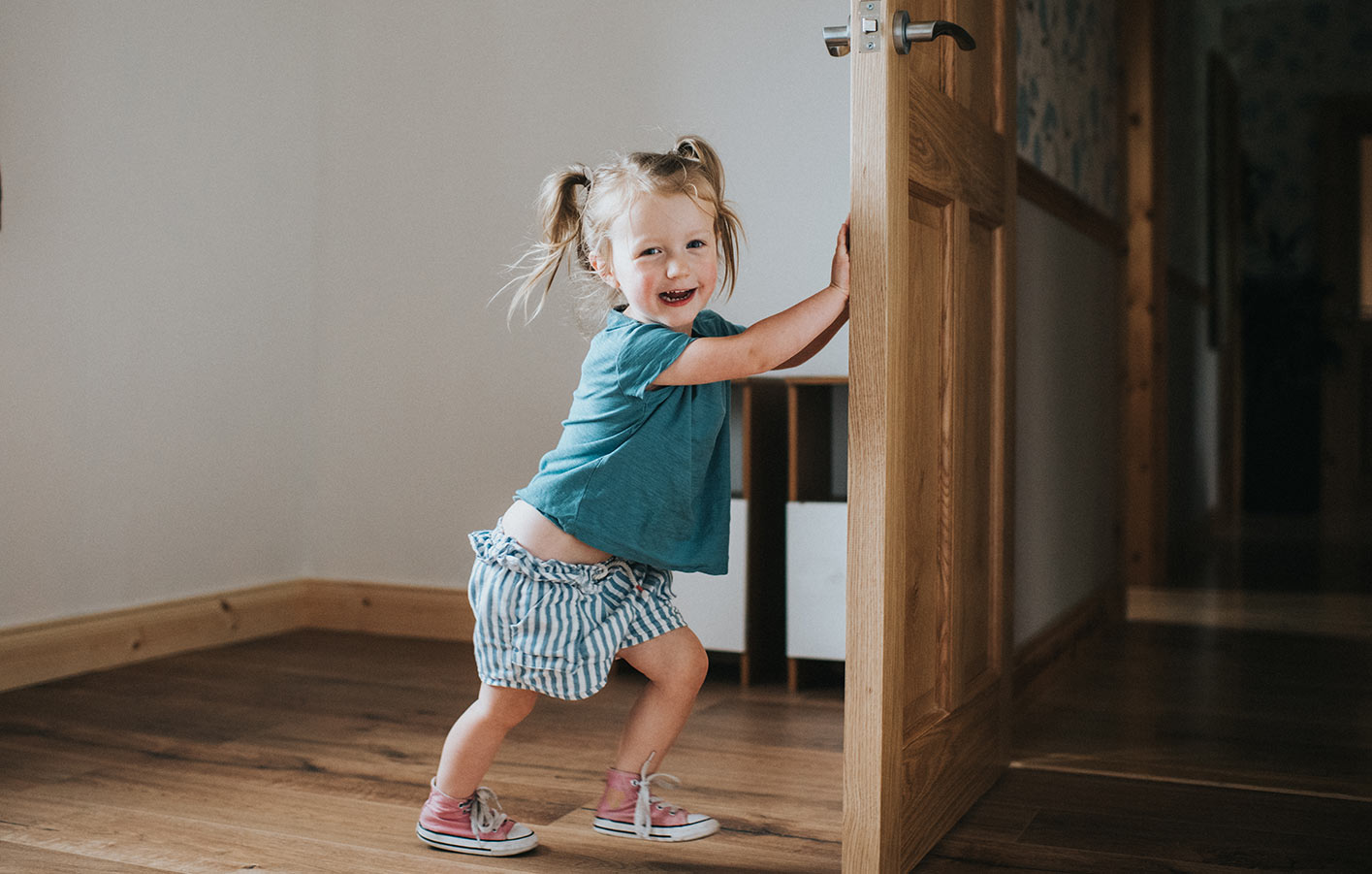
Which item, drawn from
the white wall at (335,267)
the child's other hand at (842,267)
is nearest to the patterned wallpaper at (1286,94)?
the white wall at (335,267)

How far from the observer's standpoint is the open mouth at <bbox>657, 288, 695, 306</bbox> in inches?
56.5

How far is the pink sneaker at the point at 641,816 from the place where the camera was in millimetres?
1508

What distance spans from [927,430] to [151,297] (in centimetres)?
181

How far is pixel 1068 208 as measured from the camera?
8.61 feet

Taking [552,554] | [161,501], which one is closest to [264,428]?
[161,501]

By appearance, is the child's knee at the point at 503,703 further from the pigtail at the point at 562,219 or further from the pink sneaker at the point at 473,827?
the pigtail at the point at 562,219

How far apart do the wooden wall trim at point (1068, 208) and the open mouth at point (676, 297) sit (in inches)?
36.5

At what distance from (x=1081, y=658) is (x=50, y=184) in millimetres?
2263

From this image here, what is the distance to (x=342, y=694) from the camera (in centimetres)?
230

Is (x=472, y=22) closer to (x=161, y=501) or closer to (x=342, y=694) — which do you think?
(x=161, y=501)

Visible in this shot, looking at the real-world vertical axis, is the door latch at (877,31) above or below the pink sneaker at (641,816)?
above

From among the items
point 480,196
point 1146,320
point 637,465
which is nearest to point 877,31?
point 637,465

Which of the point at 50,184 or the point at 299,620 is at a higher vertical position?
the point at 50,184

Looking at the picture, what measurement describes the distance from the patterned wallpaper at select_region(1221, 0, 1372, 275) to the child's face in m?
5.73
